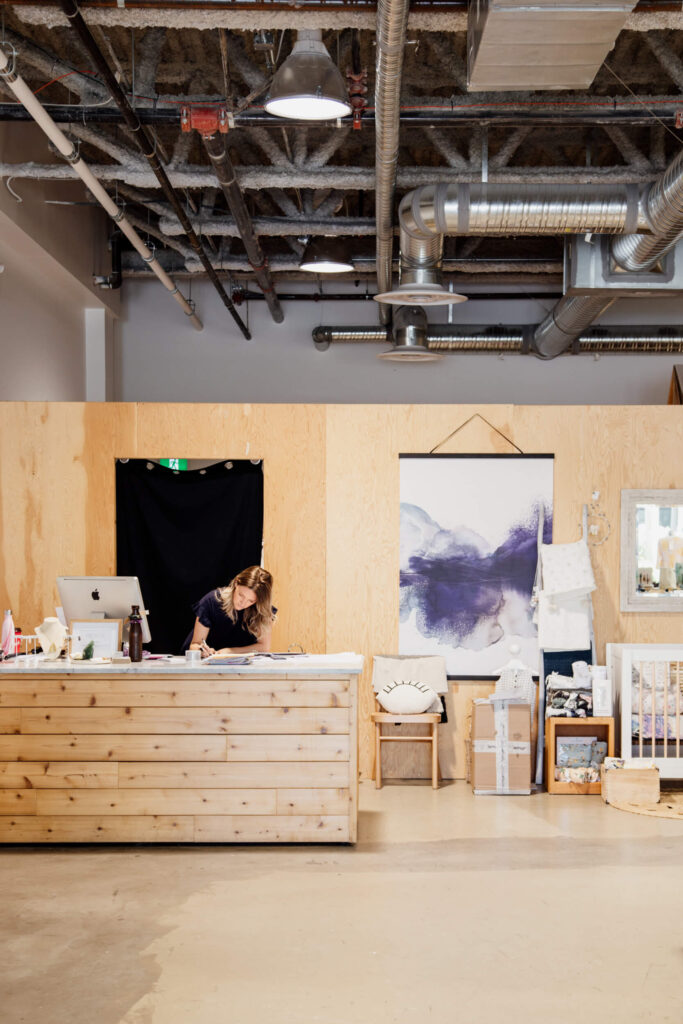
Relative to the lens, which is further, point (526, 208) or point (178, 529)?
point (178, 529)

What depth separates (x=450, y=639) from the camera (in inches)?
295

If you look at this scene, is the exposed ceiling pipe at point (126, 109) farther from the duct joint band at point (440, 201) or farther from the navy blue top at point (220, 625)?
the navy blue top at point (220, 625)

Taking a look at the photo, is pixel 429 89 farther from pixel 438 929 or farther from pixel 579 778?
pixel 438 929

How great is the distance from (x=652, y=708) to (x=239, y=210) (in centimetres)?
443

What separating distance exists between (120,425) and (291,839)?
3.41 meters

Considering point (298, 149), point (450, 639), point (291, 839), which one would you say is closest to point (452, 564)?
point (450, 639)

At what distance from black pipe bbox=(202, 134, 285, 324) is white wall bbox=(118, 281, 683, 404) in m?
0.58

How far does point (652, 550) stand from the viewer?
754 cm

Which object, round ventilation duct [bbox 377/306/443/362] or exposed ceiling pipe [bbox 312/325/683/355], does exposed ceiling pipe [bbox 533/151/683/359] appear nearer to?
exposed ceiling pipe [bbox 312/325/683/355]

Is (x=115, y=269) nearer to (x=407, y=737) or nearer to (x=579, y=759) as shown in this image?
(x=407, y=737)

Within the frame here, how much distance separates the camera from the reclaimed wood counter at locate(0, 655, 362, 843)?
18.2 ft

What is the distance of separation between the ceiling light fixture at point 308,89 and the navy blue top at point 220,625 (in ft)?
9.39

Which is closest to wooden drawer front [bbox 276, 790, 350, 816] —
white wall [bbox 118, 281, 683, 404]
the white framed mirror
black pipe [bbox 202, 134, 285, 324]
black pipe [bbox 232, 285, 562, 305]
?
the white framed mirror

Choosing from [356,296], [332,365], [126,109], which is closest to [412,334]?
[356,296]
